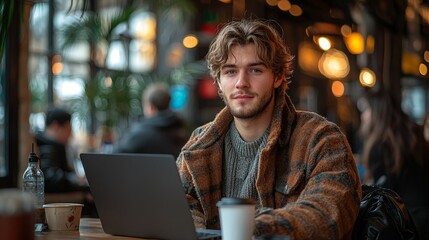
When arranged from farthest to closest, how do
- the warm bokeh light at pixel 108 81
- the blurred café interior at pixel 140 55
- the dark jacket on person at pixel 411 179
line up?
1. the warm bokeh light at pixel 108 81
2. the blurred café interior at pixel 140 55
3. the dark jacket on person at pixel 411 179

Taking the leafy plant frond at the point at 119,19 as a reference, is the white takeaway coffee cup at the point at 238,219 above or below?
below

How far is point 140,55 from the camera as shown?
11.6 metres

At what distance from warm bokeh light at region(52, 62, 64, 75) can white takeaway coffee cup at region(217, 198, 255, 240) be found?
25.4 ft

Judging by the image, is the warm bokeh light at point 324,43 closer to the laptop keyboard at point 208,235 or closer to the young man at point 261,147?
the young man at point 261,147

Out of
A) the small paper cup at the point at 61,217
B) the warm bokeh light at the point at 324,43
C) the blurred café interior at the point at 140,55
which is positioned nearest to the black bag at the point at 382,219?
the small paper cup at the point at 61,217

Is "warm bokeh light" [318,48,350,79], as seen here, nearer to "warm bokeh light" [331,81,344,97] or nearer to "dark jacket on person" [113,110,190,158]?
"warm bokeh light" [331,81,344,97]

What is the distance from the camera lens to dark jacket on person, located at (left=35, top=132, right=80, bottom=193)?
6020mm

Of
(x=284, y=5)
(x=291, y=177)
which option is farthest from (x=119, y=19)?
(x=291, y=177)

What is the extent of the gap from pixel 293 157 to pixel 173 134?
3961mm

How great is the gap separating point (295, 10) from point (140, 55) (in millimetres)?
4293

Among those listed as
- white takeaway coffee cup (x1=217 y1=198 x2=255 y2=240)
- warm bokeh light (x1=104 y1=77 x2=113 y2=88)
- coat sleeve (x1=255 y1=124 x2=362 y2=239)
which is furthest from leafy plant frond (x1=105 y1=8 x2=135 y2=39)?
white takeaway coffee cup (x1=217 y1=198 x2=255 y2=240)

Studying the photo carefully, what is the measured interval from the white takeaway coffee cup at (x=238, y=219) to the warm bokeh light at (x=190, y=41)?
10070 millimetres

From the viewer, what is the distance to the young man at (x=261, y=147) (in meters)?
2.42

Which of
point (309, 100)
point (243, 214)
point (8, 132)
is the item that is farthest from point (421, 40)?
point (243, 214)
